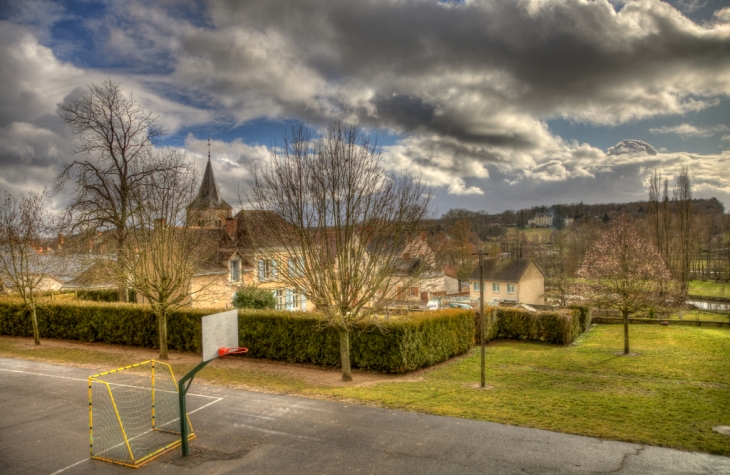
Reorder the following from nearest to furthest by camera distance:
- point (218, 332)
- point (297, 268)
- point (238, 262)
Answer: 1. point (218, 332)
2. point (297, 268)
3. point (238, 262)

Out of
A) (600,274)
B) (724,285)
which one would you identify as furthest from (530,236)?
(600,274)

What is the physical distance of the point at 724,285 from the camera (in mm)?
58969

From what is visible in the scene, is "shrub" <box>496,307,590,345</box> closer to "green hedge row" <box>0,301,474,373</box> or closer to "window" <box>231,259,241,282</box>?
"green hedge row" <box>0,301,474,373</box>

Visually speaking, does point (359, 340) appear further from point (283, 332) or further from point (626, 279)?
point (626, 279)

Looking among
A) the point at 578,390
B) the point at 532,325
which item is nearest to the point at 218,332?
the point at 578,390

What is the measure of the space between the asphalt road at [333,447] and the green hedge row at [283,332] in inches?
203

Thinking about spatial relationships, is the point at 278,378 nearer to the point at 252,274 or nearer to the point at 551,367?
the point at 551,367

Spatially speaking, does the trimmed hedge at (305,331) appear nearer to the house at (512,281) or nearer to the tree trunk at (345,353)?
the tree trunk at (345,353)

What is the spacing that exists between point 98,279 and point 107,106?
10187 millimetres

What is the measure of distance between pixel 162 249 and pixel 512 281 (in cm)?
4448

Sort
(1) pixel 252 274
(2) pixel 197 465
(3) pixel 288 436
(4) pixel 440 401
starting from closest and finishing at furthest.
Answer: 1. (2) pixel 197 465
2. (3) pixel 288 436
3. (4) pixel 440 401
4. (1) pixel 252 274

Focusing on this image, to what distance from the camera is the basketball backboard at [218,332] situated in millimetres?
7262

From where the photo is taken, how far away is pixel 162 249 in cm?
1689

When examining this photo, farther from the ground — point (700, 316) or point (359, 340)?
point (359, 340)
